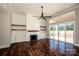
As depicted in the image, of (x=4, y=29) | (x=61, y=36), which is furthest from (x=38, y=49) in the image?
(x=4, y=29)

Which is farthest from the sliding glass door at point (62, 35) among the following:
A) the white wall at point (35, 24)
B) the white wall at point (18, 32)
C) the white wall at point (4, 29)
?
the white wall at point (4, 29)

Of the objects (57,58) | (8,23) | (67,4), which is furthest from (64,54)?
(8,23)

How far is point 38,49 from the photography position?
2.90 m

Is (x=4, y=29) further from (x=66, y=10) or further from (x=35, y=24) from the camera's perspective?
(x=66, y=10)

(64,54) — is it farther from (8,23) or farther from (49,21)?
(8,23)

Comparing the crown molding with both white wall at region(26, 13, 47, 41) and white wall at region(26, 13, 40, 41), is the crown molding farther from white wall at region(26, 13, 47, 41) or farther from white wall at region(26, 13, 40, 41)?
white wall at region(26, 13, 40, 41)

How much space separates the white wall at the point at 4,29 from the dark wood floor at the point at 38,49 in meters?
0.20

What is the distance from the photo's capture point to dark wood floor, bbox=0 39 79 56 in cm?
274

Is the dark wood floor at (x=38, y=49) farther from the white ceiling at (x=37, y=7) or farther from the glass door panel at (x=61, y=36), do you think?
the white ceiling at (x=37, y=7)

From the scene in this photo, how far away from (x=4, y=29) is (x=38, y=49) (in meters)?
1.26

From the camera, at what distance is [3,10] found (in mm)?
2871

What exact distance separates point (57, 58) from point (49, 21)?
3.95 ft

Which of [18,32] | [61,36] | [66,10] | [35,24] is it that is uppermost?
[66,10]

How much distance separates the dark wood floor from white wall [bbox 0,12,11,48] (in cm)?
20
